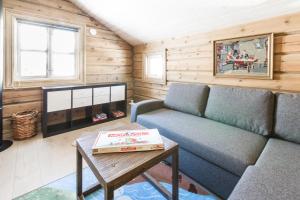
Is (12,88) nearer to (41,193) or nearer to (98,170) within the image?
(41,193)

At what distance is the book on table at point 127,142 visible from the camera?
1.26 metres

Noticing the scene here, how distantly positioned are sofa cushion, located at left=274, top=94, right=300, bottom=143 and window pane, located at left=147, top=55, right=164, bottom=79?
2.16 metres

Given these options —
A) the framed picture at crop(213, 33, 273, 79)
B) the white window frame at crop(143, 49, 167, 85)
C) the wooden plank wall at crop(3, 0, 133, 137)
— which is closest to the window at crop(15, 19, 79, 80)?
the wooden plank wall at crop(3, 0, 133, 137)

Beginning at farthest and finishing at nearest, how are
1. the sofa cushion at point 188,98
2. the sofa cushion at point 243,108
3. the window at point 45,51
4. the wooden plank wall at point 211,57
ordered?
the window at point 45,51
the sofa cushion at point 188,98
the wooden plank wall at point 211,57
the sofa cushion at point 243,108

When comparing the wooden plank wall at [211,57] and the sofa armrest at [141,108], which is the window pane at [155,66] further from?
the sofa armrest at [141,108]

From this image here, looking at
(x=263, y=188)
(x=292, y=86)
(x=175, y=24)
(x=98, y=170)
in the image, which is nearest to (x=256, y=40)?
(x=292, y=86)

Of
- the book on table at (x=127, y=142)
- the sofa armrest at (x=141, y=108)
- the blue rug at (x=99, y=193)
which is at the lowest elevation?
the blue rug at (x=99, y=193)

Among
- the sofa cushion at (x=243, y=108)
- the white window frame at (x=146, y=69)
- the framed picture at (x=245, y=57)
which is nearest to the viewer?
the sofa cushion at (x=243, y=108)

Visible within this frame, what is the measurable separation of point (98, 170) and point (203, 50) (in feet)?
7.66

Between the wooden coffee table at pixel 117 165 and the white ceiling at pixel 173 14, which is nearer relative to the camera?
the wooden coffee table at pixel 117 165

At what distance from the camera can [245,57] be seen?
221 cm

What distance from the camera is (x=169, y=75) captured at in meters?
3.34

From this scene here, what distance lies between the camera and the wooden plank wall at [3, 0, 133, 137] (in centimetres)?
267

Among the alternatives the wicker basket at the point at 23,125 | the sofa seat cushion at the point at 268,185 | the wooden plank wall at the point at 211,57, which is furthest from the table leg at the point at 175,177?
the wicker basket at the point at 23,125
